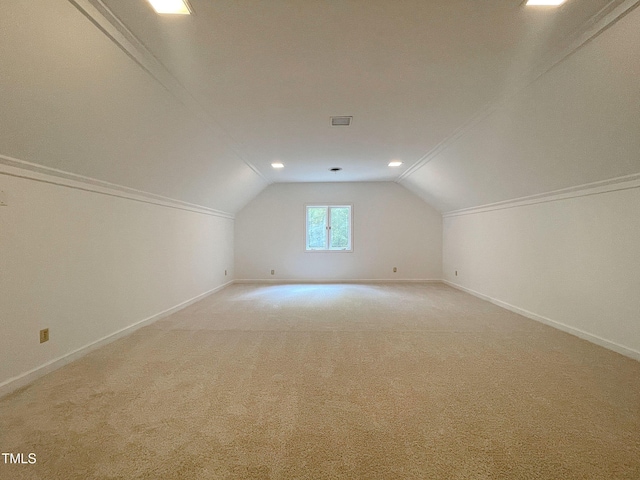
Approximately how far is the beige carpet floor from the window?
4.12 m

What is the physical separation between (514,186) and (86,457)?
194 inches

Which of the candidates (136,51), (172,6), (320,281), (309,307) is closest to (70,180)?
(136,51)

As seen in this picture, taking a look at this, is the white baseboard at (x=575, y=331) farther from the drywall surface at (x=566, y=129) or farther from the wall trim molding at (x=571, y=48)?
the wall trim molding at (x=571, y=48)

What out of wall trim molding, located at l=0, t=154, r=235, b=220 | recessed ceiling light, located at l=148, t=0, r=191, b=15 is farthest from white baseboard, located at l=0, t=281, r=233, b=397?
recessed ceiling light, located at l=148, t=0, r=191, b=15

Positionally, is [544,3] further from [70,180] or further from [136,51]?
[70,180]

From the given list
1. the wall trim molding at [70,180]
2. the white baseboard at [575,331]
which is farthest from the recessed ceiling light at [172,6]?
the white baseboard at [575,331]

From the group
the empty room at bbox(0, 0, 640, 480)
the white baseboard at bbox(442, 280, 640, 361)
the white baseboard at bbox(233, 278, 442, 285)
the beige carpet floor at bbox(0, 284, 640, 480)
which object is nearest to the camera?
the beige carpet floor at bbox(0, 284, 640, 480)

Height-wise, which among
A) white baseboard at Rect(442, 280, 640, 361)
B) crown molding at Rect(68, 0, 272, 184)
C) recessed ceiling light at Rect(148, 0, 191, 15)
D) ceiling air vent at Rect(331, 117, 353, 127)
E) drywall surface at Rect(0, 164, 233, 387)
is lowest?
white baseboard at Rect(442, 280, 640, 361)

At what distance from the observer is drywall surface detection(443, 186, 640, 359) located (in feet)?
9.13

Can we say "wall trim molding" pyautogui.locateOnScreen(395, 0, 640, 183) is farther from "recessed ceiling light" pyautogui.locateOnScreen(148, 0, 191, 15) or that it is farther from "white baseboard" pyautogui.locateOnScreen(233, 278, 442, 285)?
"white baseboard" pyautogui.locateOnScreen(233, 278, 442, 285)

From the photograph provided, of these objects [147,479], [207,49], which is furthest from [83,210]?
[147,479]

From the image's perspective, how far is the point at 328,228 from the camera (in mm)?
7426

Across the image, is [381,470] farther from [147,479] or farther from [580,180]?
[580,180]

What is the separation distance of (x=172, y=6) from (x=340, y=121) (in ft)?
6.48
